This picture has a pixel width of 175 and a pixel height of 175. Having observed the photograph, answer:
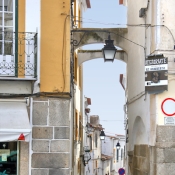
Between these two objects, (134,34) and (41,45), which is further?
(134,34)

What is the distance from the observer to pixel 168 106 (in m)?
11.7

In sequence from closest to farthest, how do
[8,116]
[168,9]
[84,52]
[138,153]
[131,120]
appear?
[8,116] < [168,9] < [138,153] < [131,120] < [84,52]

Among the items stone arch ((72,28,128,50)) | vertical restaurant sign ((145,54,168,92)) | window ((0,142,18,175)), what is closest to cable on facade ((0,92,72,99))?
window ((0,142,18,175))

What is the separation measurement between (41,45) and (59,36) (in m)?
0.44

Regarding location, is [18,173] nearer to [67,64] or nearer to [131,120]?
[67,64]

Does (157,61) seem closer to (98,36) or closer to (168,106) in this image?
(168,106)

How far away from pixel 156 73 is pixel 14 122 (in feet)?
11.4

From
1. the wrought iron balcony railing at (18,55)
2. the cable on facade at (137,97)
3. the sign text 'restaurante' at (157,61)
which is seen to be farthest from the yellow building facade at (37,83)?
the cable on facade at (137,97)

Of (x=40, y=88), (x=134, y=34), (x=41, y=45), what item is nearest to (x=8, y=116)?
(x=40, y=88)

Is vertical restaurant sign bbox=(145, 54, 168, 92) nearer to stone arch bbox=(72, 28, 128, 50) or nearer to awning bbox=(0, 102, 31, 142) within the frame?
awning bbox=(0, 102, 31, 142)

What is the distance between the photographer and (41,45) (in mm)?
10656

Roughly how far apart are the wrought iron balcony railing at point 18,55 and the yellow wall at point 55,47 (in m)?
0.21

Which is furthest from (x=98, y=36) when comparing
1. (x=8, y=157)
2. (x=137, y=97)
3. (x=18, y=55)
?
(x=8, y=157)

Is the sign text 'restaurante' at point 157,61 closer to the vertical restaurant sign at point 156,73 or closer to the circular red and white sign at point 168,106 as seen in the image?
the vertical restaurant sign at point 156,73
